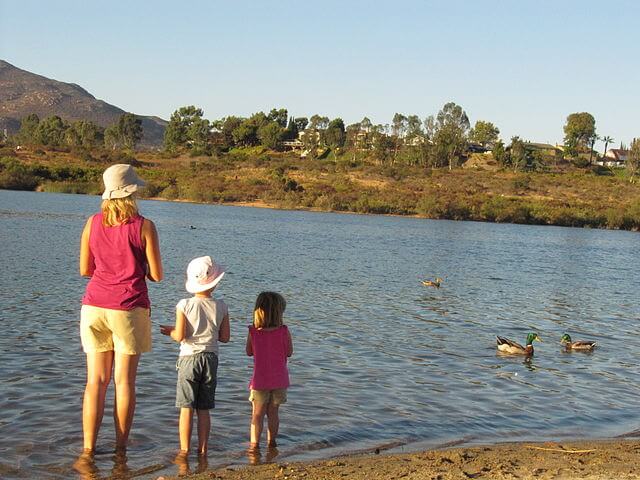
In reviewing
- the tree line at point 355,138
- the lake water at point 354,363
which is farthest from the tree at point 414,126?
the lake water at point 354,363

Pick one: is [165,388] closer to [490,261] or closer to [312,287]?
[312,287]

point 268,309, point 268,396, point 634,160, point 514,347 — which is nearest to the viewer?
point 268,309

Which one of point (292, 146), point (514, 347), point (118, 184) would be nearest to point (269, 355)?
point (118, 184)

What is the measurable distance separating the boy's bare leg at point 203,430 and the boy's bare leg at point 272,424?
0.65 m

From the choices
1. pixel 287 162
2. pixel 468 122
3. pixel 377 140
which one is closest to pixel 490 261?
pixel 287 162

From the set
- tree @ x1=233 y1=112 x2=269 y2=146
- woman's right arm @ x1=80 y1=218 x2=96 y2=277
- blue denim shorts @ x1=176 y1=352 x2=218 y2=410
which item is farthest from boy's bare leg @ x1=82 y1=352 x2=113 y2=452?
tree @ x1=233 y1=112 x2=269 y2=146

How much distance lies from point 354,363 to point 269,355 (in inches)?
196

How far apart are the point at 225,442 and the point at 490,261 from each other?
29.1m

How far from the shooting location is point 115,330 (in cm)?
650

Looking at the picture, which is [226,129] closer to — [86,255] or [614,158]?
[614,158]

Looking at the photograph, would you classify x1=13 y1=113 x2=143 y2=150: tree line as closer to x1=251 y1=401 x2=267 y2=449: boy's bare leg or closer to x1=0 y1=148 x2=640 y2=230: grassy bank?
x1=0 y1=148 x2=640 y2=230: grassy bank

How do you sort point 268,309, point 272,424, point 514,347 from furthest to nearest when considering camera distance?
1. point 514,347
2. point 272,424
3. point 268,309

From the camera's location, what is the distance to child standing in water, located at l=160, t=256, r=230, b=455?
6777mm

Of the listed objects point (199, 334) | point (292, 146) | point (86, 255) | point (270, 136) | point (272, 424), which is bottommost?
point (272, 424)
